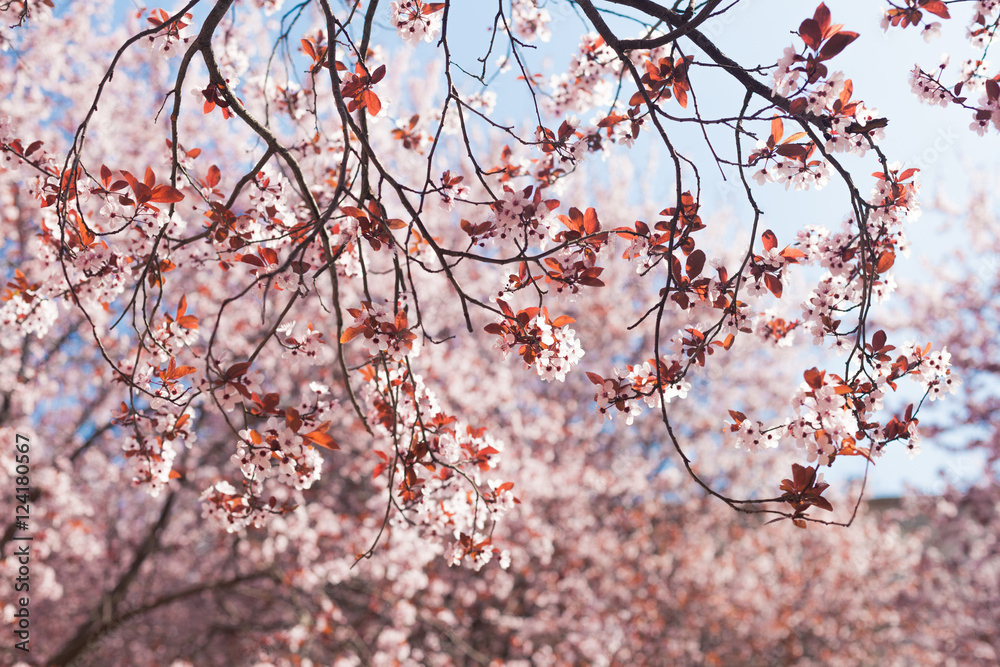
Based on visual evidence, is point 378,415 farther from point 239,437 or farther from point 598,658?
point 598,658

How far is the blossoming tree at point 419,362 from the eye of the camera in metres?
2.00

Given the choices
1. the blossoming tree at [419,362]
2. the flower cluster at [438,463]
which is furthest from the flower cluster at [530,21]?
the flower cluster at [438,463]

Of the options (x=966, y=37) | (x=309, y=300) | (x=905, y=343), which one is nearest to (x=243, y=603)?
(x=309, y=300)

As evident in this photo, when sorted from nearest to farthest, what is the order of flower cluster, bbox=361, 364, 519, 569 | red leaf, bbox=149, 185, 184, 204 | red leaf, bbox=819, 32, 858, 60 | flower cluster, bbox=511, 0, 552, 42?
red leaf, bbox=819, 32, 858, 60, red leaf, bbox=149, 185, 184, 204, flower cluster, bbox=361, 364, 519, 569, flower cluster, bbox=511, 0, 552, 42

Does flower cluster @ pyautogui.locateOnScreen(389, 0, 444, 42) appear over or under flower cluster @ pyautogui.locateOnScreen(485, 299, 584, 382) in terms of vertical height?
over

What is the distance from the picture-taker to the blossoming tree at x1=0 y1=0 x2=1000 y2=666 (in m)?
2.00

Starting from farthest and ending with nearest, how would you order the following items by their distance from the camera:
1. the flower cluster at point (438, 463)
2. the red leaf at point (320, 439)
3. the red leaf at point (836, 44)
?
A: the flower cluster at point (438, 463)
the red leaf at point (320, 439)
the red leaf at point (836, 44)

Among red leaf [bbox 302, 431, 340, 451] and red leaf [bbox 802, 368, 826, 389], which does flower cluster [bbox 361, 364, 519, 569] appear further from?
red leaf [bbox 802, 368, 826, 389]

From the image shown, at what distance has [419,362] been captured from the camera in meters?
7.26

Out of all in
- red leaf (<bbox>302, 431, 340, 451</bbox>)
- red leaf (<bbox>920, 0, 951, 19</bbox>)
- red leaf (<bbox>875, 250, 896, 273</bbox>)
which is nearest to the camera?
red leaf (<bbox>920, 0, 951, 19</bbox>)

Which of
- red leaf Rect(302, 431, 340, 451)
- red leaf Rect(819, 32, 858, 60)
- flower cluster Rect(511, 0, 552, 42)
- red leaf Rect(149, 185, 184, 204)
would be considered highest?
flower cluster Rect(511, 0, 552, 42)

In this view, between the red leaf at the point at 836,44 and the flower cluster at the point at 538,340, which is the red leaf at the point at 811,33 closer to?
the red leaf at the point at 836,44

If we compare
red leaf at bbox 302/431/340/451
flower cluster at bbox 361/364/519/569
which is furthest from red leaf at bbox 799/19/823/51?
red leaf at bbox 302/431/340/451

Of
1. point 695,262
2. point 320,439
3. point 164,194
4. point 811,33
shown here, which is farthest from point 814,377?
point 164,194
